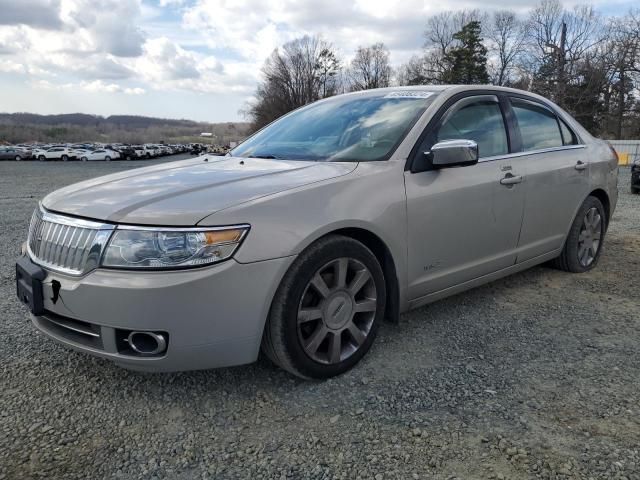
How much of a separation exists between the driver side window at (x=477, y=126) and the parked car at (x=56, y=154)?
53.0 m

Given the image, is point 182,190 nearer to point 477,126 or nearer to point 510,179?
point 477,126

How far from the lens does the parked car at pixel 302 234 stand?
2193mm

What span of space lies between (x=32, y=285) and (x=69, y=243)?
1.01 ft

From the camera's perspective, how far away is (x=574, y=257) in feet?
14.6

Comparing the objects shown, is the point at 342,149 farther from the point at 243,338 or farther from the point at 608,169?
the point at 608,169

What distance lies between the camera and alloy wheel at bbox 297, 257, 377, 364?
2541 mm

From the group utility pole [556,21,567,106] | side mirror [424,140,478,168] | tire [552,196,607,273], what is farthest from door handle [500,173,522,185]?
utility pole [556,21,567,106]

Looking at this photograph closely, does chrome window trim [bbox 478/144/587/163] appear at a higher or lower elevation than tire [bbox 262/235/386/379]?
higher

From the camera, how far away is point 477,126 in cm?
351

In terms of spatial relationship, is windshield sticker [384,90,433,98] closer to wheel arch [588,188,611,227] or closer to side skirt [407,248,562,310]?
side skirt [407,248,562,310]

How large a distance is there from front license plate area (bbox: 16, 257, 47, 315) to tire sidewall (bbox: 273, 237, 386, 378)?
1125 millimetres

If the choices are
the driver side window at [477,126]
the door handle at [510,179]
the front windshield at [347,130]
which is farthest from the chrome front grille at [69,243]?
the door handle at [510,179]

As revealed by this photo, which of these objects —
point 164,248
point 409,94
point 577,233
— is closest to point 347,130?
point 409,94

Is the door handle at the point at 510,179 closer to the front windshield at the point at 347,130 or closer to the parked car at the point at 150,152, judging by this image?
the front windshield at the point at 347,130
